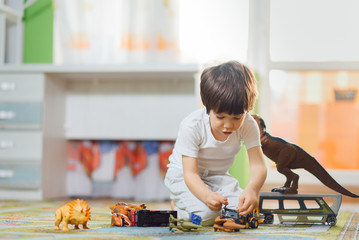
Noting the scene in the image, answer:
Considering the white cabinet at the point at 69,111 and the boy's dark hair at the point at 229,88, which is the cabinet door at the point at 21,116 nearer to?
the white cabinet at the point at 69,111

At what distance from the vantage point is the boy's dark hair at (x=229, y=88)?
1.08 meters

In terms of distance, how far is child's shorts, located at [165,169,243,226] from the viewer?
50.2 inches

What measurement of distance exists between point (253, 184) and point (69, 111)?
146cm

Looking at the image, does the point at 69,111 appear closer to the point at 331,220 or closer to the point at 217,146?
the point at 217,146

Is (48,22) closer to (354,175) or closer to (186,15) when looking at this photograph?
(186,15)

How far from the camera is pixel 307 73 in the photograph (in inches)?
105

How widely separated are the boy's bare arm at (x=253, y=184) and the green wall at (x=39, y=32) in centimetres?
166

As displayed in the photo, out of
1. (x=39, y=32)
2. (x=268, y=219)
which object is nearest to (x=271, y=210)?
(x=268, y=219)

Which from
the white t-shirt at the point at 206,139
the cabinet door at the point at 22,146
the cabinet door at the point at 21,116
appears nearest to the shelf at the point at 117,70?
the cabinet door at the point at 21,116

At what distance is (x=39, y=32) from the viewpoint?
2.62 metres

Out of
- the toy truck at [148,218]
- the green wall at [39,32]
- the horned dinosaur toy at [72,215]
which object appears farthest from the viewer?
the green wall at [39,32]

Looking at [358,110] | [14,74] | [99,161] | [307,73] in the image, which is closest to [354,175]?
[358,110]

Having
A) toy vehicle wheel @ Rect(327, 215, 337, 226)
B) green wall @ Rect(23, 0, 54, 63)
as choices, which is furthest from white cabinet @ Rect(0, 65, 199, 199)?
toy vehicle wheel @ Rect(327, 215, 337, 226)

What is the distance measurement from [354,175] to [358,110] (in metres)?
0.40
